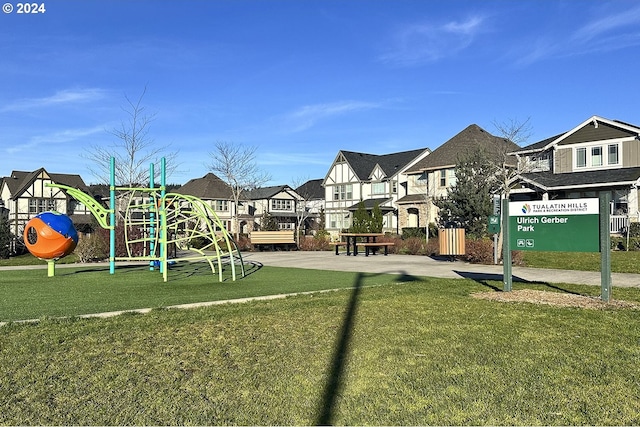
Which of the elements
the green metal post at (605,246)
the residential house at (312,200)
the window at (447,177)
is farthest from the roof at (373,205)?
the green metal post at (605,246)

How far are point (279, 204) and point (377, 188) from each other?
20921 millimetres

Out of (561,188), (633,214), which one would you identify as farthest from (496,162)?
(633,214)

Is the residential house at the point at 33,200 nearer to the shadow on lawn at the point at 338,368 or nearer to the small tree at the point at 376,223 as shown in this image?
the small tree at the point at 376,223

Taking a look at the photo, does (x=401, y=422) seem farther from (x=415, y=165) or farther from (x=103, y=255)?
(x=415, y=165)

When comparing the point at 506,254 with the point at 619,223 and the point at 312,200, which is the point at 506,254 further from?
the point at 312,200

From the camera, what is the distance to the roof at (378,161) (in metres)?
52.6

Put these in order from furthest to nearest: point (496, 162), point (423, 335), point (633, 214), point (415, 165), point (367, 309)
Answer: point (415, 165) → point (496, 162) → point (633, 214) → point (367, 309) → point (423, 335)

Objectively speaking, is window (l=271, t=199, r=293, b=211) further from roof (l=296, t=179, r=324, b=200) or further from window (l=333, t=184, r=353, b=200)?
window (l=333, t=184, r=353, b=200)

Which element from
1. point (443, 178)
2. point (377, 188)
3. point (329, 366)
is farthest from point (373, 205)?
point (329, 366)

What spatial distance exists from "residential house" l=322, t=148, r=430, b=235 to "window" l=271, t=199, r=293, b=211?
1373 centimetres

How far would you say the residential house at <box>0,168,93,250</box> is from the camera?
5656cm

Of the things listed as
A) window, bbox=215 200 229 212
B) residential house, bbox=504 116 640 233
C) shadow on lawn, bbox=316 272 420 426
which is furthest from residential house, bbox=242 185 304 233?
shadow on lawn, bbox=316 272 420 426

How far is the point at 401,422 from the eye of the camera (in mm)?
3803

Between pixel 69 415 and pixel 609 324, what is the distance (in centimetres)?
663
